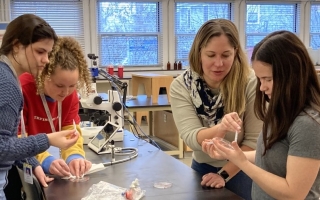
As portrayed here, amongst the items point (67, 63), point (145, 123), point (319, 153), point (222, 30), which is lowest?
point (145, 123)

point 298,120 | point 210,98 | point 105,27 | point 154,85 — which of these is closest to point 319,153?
point 298,120

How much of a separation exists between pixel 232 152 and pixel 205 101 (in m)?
0.50

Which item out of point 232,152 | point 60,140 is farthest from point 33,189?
point 232,152

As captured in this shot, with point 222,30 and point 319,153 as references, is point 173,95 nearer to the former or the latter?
point 222,30

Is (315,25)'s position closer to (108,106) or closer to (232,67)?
(108,106)

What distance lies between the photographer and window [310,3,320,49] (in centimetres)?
790

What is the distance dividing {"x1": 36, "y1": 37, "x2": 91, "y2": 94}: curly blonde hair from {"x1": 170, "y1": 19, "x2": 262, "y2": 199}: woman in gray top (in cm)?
43

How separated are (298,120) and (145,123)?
5.46 metres

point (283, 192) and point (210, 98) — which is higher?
point (210, 98)

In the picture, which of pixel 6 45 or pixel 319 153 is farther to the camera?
pixel 6 45

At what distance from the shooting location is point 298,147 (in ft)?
3.80

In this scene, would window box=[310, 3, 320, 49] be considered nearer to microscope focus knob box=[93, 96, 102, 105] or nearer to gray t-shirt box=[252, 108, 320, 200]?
microscope focus knob box=[93, 96, 102, 105]

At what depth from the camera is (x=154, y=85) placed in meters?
5.76

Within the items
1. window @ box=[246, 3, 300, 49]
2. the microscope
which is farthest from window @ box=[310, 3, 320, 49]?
the microscope
